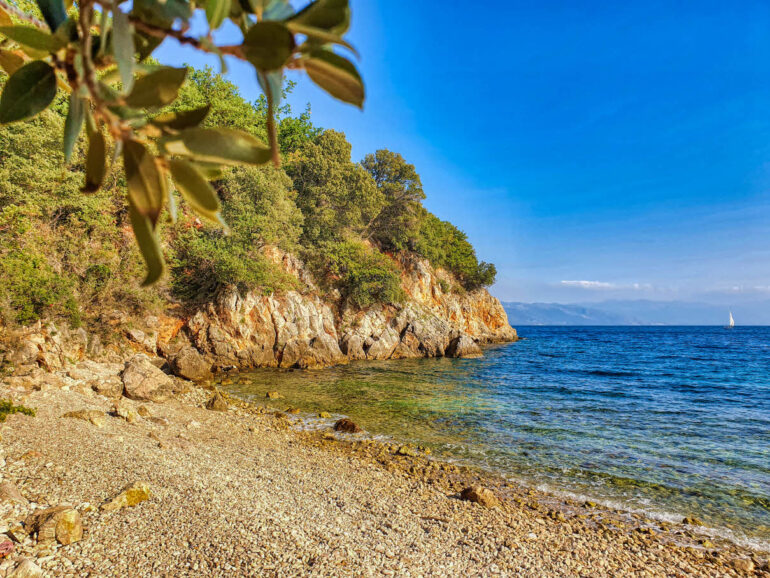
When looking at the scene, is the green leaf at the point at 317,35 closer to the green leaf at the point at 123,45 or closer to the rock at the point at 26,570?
the green leaf at the point at 123,45

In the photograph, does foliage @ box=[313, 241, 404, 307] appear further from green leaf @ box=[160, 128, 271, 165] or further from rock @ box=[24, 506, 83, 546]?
green leaf @ box=[160, 128, 271, 165]

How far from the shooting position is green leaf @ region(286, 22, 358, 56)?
60 cm

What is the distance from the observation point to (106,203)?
575 inches

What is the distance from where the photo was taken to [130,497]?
5082 millimetres

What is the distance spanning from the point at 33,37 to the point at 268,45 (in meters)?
0.44

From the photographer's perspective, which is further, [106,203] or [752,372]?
[752,372]

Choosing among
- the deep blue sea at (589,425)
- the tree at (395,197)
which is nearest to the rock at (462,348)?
the deep blue sea at (589,425)

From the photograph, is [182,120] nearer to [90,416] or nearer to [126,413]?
[90,416]

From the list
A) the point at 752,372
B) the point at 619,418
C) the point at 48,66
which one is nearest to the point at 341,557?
the point at 48,66

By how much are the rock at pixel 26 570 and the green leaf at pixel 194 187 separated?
4709 millimetres

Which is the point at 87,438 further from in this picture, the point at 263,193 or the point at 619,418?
the point at 263,193

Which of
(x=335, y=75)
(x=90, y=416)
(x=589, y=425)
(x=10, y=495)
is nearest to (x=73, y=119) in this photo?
(x=335, y=75)

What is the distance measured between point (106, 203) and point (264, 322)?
9.80 metres

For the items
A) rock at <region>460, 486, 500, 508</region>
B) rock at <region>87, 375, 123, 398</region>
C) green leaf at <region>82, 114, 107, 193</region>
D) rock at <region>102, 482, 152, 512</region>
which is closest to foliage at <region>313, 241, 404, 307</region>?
rock at <region>87, 375, 123, 398</region>
